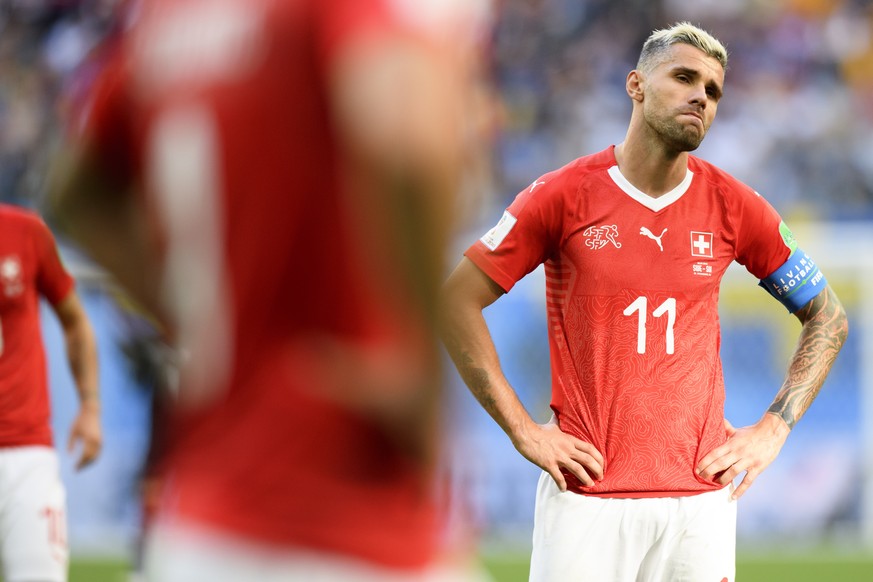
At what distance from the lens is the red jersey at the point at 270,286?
1.50 meters

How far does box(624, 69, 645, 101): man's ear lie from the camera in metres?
4.23

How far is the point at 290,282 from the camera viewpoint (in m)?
1.54

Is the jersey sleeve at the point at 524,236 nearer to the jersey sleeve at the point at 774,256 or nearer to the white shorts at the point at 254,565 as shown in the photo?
the jersey sleeve at the point at 774,256

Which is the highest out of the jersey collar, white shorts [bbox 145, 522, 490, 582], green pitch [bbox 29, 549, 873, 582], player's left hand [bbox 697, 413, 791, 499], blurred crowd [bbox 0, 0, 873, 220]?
blurred crowd [bbox 0, 0, 873, 220]

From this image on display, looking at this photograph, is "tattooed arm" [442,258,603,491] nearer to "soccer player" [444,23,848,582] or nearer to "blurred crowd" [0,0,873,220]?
"soccer player" [444,23,848,582]

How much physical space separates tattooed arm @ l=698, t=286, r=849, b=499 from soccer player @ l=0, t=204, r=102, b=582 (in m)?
2.85

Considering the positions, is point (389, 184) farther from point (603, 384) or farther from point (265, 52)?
point (603, 384)

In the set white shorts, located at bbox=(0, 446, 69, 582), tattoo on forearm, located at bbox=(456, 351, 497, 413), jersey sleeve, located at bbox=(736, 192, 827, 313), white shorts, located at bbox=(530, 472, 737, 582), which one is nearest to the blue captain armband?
jersey sleeve, located at bbox=(736, 192, 827, 313)

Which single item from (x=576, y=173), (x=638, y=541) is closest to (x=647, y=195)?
(x=576, y=173)

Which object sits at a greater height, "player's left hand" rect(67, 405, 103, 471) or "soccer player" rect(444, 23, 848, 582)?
"soccer player" rect(444, 23, 848, 582)

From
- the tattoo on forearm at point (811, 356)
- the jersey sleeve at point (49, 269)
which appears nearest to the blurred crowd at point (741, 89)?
the jersey sleeve at point (49, 269)

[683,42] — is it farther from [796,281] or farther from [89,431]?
[89,431]

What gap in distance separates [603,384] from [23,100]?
11860 millimetres

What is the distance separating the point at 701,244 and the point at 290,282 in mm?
2789
